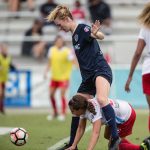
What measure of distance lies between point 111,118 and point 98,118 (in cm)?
18

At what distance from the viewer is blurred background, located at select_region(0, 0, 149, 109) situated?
19.5 meters

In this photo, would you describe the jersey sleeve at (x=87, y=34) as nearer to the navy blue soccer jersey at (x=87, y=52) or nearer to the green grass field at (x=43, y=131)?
the navy blue soccer jersey at (x=87, y=52)

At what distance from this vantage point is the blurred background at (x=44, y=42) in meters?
19.5

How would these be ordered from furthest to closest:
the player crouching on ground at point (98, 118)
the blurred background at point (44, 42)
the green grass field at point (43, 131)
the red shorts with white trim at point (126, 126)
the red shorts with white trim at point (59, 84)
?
the blurred background at point (44, 42) → the red shorts with white trim at point (59, 84) → the green grass field at point (43, 131) → the red shorts with white trim at point (126, 126) → the player crouching on ground at point (98, 118)

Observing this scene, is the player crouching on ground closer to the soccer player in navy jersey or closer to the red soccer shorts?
the red soccer shorts

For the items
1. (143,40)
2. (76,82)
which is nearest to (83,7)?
(76,82)

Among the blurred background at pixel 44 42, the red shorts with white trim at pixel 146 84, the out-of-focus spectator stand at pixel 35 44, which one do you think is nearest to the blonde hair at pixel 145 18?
the red shorts with white trim at pixel 146 84

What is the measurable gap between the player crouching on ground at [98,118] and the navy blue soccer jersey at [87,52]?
20.6 inches

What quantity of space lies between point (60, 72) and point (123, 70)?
222 centimetres

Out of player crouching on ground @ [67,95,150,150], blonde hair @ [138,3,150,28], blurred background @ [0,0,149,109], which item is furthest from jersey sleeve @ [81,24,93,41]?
blurred background @ [0,0,149,109]

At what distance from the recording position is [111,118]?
29.7 feet

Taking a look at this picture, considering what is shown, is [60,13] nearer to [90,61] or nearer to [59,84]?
[90,61]

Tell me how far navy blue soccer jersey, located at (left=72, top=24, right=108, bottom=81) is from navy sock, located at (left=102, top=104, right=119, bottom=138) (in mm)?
624

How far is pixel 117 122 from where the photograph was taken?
934 cm
